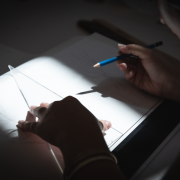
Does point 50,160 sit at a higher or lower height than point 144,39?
lower

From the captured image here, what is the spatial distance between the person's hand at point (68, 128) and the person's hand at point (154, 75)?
0.88 feet

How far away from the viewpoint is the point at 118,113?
1.79 ft

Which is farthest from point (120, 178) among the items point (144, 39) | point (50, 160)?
point (144, 39)

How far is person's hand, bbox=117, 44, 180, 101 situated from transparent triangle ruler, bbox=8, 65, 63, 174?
26 cm

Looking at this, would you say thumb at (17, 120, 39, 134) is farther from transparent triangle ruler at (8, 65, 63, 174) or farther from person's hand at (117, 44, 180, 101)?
person's hand at (117, 44, 180, 101)

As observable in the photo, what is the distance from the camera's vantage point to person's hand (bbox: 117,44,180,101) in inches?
24.3

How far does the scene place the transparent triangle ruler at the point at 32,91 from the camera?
0.56 metres

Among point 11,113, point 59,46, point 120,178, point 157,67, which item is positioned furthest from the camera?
point 59,46

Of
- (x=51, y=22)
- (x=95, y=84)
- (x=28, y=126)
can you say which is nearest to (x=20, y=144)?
(x=28, y=126)

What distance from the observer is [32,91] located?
58 centimetres

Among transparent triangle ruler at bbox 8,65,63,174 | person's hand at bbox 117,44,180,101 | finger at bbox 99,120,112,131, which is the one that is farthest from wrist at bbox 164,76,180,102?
transparent triangle ruler at bbox 8,65,63,174

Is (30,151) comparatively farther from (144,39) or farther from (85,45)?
(144,39)

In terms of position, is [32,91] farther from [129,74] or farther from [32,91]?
[129,74]

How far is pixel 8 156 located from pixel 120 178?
0.26 meters
